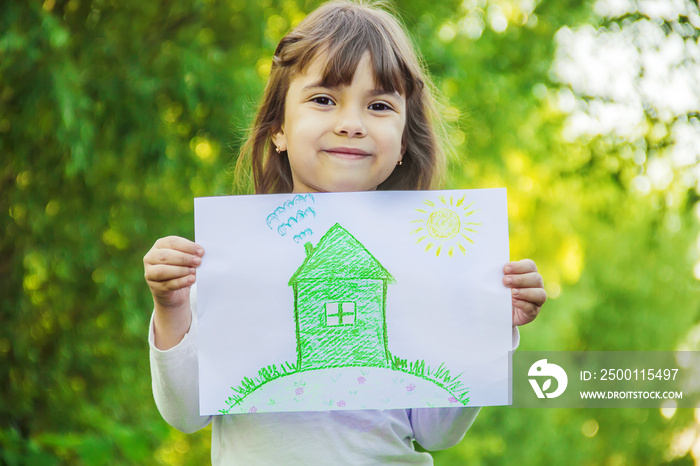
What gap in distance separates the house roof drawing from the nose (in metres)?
0.21

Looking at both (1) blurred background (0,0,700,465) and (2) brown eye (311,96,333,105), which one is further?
(1) blurred background (0,0,700,465)

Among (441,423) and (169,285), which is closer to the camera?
(169,285)

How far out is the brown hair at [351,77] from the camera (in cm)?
166

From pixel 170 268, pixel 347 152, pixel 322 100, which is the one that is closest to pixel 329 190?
pixel 347 152

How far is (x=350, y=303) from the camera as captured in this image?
1.60 meters

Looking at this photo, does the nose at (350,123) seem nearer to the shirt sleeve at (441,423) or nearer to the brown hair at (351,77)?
the brown hair at (351,77)

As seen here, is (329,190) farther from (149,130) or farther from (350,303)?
(149,130)

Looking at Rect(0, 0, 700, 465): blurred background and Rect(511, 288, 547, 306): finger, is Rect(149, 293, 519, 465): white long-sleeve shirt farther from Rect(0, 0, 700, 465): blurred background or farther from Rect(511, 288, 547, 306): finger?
Rect(0, 0, 700, 465): blurred background

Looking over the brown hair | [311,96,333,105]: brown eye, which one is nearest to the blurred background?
the brown hair

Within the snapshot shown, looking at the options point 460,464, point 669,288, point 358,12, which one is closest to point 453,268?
point 358,12

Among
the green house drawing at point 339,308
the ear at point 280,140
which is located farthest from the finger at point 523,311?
the ear at point 280,140

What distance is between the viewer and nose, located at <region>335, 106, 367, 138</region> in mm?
1597

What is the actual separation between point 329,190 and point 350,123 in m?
0.18

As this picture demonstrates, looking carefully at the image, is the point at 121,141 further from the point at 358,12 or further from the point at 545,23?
the point at 545,23
